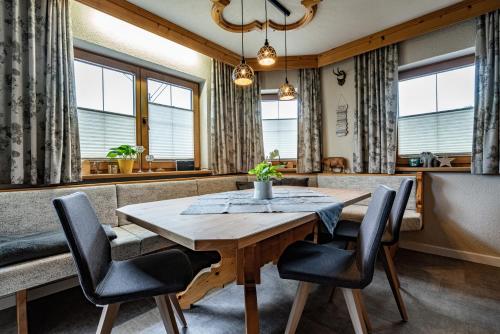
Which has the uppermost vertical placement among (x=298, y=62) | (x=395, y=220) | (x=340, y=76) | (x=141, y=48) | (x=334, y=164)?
(x=298, y=62)

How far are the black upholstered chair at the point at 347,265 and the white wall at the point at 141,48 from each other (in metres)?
2.49

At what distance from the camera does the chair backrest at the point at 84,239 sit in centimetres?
89

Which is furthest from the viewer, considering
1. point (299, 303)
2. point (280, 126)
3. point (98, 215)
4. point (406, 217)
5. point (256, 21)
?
point (280, 126)

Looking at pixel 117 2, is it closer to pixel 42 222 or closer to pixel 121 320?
pixel 42 222

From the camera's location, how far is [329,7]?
248 cm

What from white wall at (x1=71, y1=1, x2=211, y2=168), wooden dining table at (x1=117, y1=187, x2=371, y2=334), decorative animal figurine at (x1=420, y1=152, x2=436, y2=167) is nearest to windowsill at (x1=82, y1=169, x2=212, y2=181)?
white wall at (x1=71, y1=1, x2=211, y2=168)

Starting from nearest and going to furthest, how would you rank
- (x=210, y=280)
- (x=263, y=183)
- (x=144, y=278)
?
1. (x=144, y=278)
2. (x=210, y=280)
3. (x=263, y=183)

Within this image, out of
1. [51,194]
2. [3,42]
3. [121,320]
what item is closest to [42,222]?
[51,194]

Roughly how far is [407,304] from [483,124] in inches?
75.9

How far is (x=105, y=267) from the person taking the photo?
1.18m

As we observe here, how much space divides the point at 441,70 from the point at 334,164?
1640mm

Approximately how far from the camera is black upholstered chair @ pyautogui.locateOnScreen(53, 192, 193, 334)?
0.92m

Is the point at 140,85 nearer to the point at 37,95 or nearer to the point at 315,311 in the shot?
the point at 37,95

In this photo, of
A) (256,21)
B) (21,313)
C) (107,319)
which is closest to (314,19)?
(256,21)
